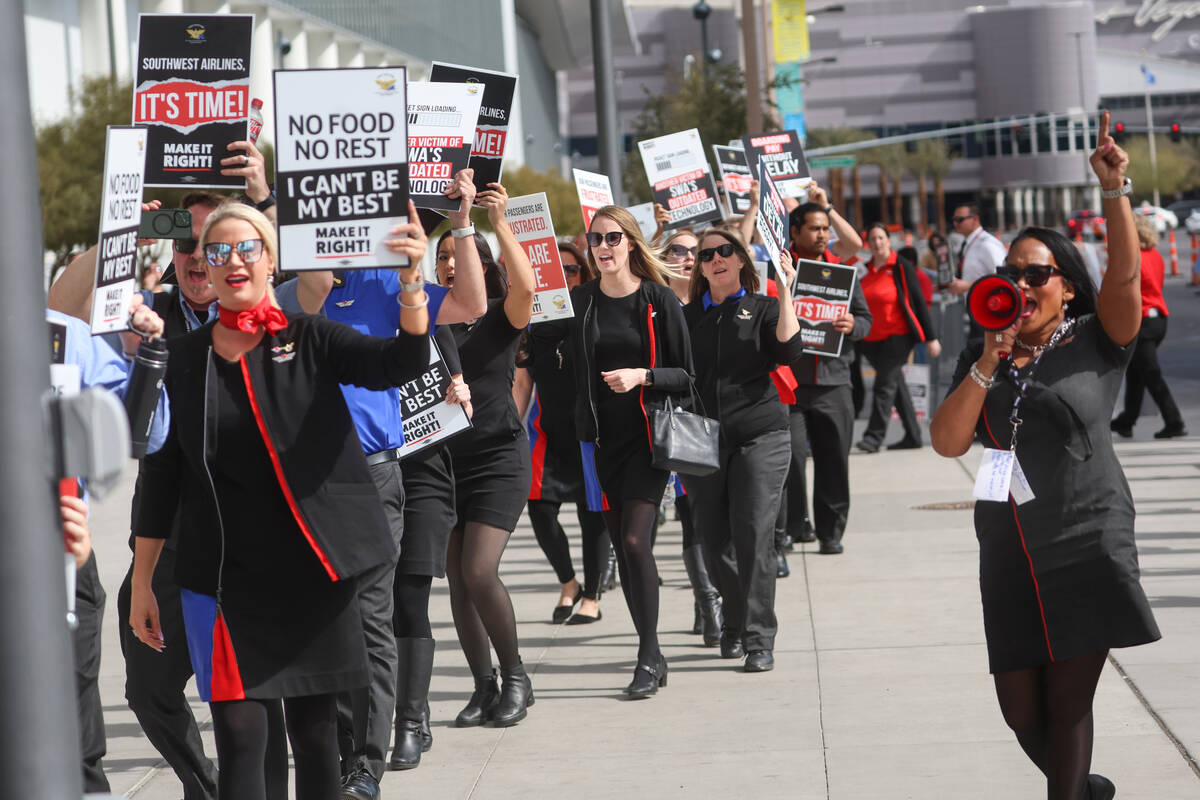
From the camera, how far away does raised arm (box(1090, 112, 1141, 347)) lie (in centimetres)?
457

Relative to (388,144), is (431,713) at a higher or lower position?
lower

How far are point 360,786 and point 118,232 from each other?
85.9 inches

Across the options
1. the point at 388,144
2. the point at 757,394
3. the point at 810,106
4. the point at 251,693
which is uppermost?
the point at 810,106

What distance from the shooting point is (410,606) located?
6.30m

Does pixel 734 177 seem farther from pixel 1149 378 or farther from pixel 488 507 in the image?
→ pixel 488 507

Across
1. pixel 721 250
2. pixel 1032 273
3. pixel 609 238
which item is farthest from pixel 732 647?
pixel 1032 273

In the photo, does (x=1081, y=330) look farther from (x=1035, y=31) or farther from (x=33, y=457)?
(x=1035, y=31)

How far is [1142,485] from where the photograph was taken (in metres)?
12.8

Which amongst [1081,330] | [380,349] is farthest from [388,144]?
[1081,330]

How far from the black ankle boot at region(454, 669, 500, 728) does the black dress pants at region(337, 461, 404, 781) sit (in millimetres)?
1046

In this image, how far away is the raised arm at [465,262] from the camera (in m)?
5.91

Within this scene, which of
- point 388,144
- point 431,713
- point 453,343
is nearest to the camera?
point 388,144

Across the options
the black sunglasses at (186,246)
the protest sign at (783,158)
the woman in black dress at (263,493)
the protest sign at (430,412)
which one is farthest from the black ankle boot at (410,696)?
the protest sign at (783,158)

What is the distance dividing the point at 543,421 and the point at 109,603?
11.0 ft
